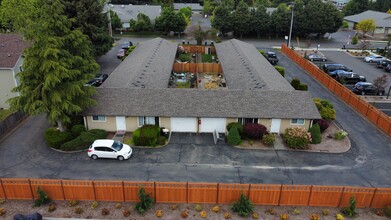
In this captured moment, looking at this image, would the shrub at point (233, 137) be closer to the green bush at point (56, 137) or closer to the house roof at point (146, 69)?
the house roof at point (146, 69)

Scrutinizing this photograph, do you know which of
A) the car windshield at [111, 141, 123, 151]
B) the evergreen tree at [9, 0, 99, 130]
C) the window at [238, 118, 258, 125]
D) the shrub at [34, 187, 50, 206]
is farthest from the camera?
the window at [238, 118, 258, 125]

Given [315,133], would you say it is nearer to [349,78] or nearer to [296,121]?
[296,121]

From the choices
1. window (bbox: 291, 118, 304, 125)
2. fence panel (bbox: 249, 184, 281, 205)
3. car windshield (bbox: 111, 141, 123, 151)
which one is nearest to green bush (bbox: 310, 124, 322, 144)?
window (bbox: 291, 118, 304, 125)

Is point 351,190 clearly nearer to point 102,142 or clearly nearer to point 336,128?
point 336,128

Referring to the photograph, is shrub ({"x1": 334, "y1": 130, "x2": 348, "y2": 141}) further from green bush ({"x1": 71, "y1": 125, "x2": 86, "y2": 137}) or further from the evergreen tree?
green bush ({"x1": 71, "y1": 125, "x2": 86, "y2": 137})

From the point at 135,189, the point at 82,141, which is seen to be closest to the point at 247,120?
the point at 135,189

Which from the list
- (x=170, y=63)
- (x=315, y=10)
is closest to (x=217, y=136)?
(x=170, y=63)
